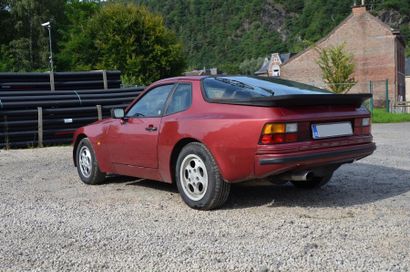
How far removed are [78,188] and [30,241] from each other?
2.60 m

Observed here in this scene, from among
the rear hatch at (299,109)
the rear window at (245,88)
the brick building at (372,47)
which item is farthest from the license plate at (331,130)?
the brick building at (372,47)

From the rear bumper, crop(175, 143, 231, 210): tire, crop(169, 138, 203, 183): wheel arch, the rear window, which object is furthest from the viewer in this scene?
crop(169, 138, 203, 183): wheel arch

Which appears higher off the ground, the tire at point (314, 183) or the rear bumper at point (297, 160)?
the rear bumper at point (297, 160)

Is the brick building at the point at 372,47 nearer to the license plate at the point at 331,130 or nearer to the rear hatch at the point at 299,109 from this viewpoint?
the rear hatch at the point at 299,109

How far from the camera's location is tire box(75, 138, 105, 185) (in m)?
7.09

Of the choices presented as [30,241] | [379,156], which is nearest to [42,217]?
[30,241]

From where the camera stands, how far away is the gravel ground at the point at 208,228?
370cm

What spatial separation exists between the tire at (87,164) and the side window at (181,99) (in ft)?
5.94

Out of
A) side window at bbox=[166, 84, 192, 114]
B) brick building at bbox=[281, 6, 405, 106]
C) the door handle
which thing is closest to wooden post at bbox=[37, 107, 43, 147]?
the door handle

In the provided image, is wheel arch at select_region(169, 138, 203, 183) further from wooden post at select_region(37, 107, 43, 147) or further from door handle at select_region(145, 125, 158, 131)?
wooden post at select_region(37, 107, 43, 147)

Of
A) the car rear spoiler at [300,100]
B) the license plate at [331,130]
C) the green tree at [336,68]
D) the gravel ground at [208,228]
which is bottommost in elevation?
the gravel ground at [208,228]

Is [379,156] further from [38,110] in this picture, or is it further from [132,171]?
[38,110]

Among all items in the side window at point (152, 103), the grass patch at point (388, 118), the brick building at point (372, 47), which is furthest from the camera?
the brick building at point (372, 47)

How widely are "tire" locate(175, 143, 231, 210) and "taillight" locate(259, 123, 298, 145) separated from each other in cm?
65
